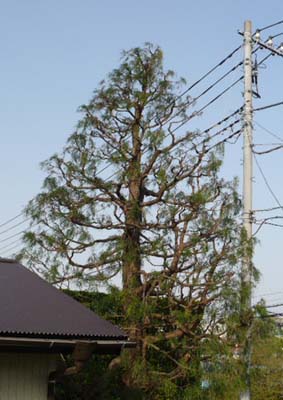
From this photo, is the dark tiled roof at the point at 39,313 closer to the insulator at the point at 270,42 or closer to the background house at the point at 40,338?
the background house at the point at 40,338

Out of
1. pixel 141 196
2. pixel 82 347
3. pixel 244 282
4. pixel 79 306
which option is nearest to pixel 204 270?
pixel 244 282

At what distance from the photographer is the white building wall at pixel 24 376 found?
5777 millimetres

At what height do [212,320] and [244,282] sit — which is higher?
[244,282]

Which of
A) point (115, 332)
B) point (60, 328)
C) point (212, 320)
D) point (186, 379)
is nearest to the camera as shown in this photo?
point (60, 328)

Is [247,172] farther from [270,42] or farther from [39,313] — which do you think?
[39,313]

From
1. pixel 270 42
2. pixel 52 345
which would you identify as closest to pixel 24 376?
pixel 52 345

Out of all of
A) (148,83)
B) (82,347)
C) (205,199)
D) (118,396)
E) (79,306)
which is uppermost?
(148,83)

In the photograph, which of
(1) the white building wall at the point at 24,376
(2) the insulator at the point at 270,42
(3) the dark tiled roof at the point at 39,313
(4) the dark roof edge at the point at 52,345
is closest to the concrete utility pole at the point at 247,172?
(2) the insulator at the point at 270,42

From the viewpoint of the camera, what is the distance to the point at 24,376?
5891mm

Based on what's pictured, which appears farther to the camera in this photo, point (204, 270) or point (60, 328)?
point (204, 270)

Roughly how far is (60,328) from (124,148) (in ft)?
10.7

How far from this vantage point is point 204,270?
7695 millimetres

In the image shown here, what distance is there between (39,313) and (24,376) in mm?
644

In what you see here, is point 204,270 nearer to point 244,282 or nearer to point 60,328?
point 244,282
